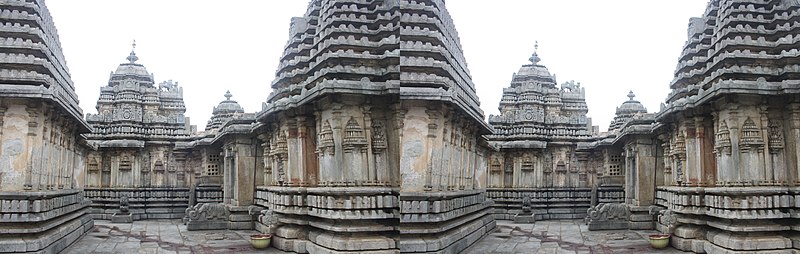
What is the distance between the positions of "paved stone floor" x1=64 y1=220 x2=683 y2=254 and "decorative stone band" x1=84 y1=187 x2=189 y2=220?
14.0 ft

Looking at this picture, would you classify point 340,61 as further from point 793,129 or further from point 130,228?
point 130,228

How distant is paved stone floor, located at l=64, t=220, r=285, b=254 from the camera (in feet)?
56.2

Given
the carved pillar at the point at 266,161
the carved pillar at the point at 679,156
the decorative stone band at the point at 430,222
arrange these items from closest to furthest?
the decorative stone band at the point at 430,222
the carved pillar at the point at 679,156
the carved pillar at the point at 266,161

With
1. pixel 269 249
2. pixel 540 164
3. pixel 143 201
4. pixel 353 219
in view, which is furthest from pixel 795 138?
pixel 143 201

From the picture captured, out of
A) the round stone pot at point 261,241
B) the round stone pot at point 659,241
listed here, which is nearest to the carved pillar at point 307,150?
the round stone pot at point 261,241

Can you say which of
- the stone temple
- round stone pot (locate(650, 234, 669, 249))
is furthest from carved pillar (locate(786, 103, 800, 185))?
round stone pot (locate(650, 234, 669, 249))

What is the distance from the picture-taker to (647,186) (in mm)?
22625

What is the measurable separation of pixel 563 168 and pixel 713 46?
48.5 ft

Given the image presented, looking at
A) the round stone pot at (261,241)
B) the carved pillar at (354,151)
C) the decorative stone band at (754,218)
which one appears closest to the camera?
the carved pillar at (354,151)

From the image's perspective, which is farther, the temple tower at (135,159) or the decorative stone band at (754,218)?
the temple tower at (135,159)

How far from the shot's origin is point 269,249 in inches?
647

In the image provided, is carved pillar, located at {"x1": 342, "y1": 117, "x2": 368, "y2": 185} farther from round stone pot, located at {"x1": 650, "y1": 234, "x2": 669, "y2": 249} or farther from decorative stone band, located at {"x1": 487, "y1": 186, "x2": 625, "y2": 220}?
decorative stone band, located at {"x1": 487, "y1": 186, "x2": 625, "y2": 220}

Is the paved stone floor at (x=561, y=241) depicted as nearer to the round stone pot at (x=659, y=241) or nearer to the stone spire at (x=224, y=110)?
the round stone pot at (x=659, y=241)

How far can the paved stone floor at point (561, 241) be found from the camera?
679 inches
